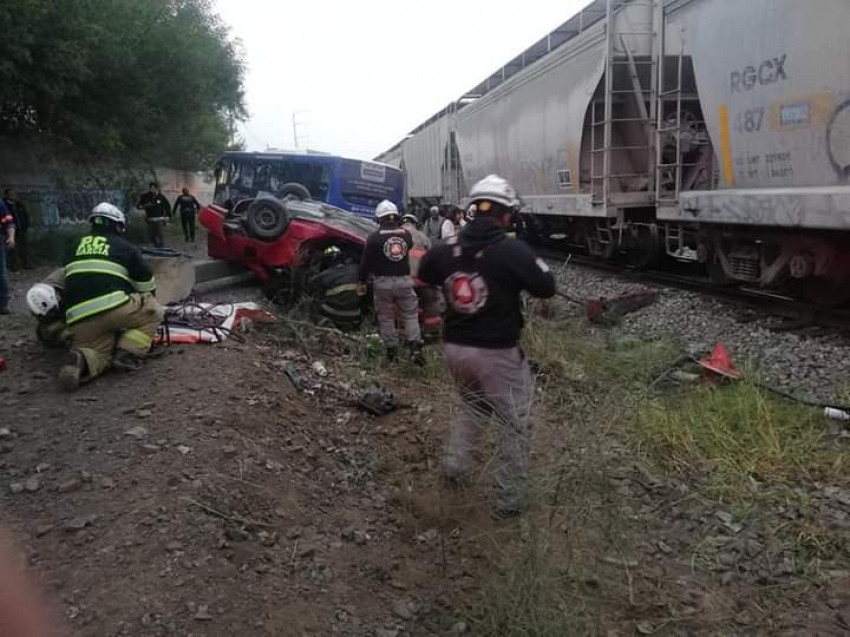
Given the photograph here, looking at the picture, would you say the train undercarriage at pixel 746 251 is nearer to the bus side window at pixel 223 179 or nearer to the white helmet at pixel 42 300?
the white helmet at pixel 42 300

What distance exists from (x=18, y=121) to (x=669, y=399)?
15107 mm

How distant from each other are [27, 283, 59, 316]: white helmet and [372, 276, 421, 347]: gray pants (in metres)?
2.60

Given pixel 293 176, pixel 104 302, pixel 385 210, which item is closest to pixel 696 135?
pixel 385 210

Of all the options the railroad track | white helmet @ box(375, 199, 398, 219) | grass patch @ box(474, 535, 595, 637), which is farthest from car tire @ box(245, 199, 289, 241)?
grass patch @ box(474, 535, 595, 637)

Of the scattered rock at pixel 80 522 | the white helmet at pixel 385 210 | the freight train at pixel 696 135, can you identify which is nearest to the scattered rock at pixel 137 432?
the scattered rock at pixel 80 522

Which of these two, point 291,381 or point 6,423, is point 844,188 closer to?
point 291,381

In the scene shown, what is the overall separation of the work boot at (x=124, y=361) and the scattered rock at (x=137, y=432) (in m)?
1.03

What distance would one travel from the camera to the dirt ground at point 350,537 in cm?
253

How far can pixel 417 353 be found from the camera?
6.23 metres

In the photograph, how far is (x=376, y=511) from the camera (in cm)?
352

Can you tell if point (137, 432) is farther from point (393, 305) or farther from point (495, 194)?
point (393, 305)

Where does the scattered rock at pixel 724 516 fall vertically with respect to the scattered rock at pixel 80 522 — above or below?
below

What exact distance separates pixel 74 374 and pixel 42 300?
3.21ft

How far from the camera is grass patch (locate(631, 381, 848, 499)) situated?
375 cm
